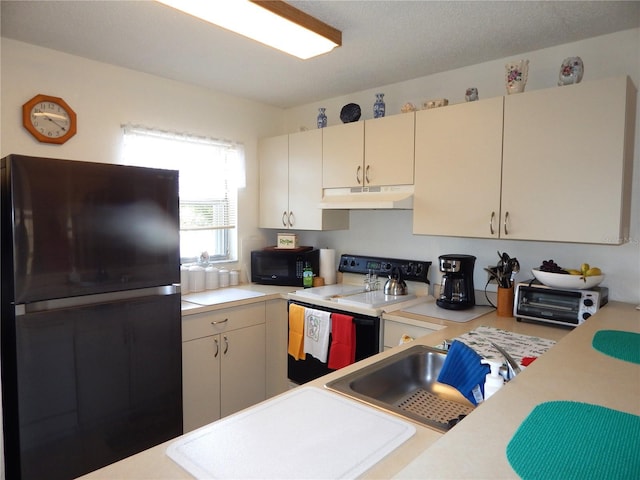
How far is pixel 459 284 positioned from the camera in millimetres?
2355

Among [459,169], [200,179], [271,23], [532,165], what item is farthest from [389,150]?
[200,179]

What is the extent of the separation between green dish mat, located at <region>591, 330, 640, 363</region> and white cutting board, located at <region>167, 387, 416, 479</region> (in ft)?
2.66

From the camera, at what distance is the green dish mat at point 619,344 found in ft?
4.31

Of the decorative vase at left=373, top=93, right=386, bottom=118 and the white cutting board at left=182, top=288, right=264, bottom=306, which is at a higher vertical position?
the decorative vase at left=373, top=93, right=386, bottom=118

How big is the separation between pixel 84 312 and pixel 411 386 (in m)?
1.44

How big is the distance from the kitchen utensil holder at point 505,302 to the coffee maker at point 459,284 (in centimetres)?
16

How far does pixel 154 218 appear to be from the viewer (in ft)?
6.67

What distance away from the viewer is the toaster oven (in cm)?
191

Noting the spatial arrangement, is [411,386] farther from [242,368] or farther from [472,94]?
[472,94]

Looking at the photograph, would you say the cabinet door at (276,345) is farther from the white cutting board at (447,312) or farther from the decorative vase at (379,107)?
the decorative vase at (379,107)

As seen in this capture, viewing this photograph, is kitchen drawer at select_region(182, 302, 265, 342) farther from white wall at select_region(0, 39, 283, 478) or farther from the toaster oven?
the toaster oven

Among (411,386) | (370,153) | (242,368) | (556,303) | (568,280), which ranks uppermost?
(370,153)

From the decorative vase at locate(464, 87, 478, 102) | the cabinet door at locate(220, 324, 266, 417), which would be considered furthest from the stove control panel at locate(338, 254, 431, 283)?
the decorative vase at locate(464, 87, 478, 102)

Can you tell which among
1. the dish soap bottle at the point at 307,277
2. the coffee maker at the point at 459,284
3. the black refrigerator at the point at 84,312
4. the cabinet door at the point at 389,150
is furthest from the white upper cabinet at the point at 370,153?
the black refrigerator at the point at 84,312
